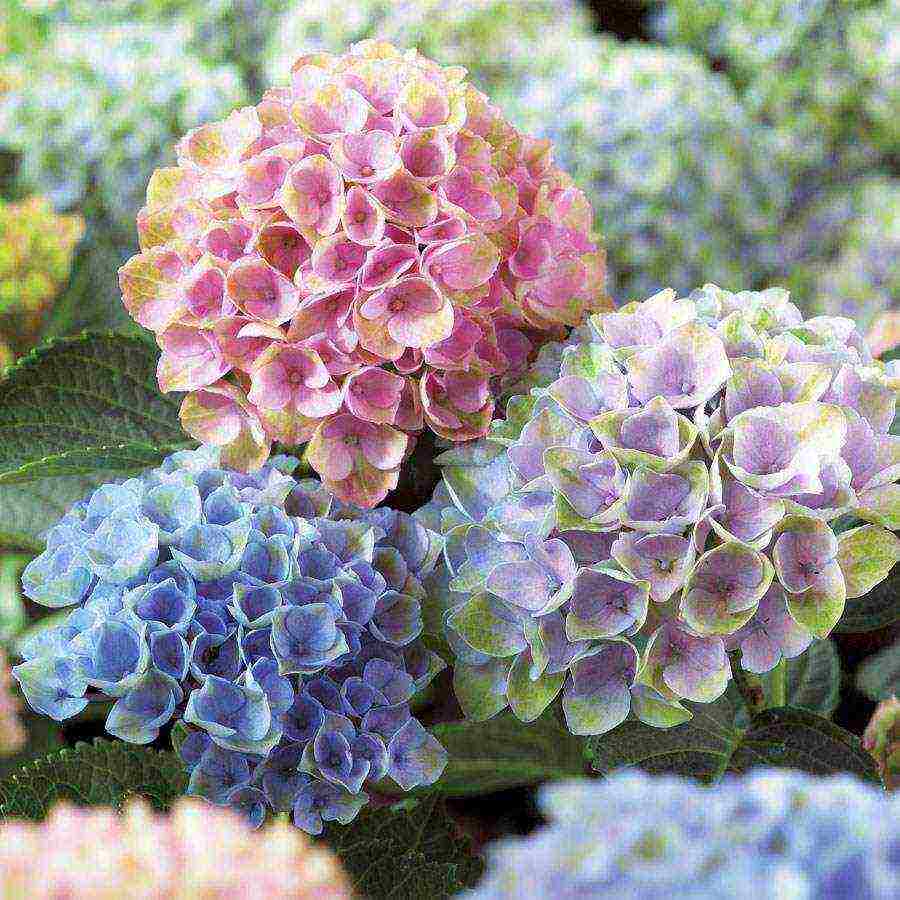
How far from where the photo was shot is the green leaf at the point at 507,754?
62 centimetres

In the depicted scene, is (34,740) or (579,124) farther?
(579,124)

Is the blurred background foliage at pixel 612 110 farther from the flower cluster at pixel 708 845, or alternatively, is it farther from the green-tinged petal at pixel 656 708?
the flower cluster at pixel 708 845

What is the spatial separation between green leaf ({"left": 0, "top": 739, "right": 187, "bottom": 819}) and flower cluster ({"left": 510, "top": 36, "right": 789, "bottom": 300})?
27.9 inches

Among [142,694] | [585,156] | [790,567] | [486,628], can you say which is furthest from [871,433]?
[585,156]

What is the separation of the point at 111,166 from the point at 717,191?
55 cm

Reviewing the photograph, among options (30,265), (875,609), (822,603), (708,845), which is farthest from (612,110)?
(708,845)

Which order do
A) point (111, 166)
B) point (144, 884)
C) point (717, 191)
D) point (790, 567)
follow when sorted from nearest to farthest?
point (144, 884) → point (790, 567) → point (111, 166) → point (717, 191)

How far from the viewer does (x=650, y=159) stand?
112 cm

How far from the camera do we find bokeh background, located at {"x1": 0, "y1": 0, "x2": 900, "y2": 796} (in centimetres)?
89

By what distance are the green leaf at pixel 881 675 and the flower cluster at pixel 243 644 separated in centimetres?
31

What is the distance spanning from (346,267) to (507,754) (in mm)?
274

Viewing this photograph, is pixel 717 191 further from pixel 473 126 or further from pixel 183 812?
pixel 183 812

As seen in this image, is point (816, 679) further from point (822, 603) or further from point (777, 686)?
point (822, 603)

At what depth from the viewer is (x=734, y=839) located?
251 millimetres
